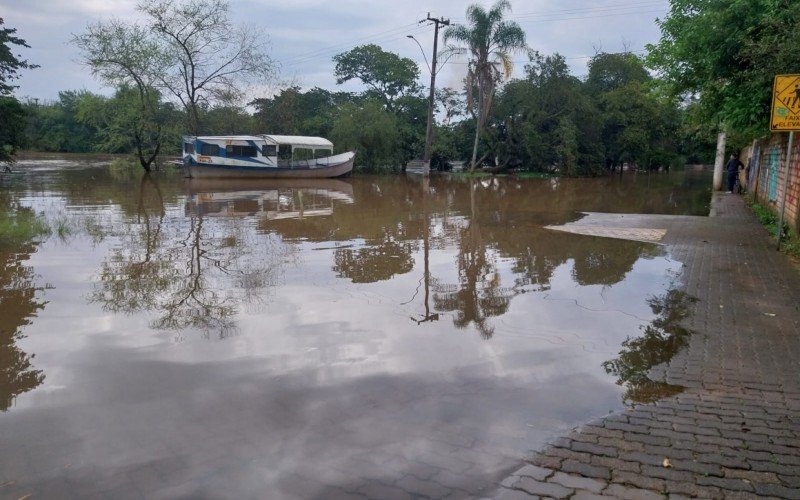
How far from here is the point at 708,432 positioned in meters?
4.00

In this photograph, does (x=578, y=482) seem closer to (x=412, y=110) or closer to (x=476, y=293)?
(x=476, y=293)

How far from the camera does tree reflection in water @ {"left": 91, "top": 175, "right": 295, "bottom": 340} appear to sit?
23.6 feet

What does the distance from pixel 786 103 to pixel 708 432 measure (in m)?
7.64

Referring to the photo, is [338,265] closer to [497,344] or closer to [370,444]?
[497,344]

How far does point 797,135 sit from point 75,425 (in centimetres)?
1614

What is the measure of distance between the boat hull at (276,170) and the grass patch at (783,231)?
2352 centimetres

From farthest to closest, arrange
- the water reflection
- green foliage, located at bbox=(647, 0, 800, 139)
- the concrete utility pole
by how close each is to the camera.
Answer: the concrete utility pole, the water reflection, green foliage, located at bbox=(647, 0, 800, 139)

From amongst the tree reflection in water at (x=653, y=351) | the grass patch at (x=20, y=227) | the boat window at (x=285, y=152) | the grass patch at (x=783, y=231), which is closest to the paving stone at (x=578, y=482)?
the tree reflection in water at (x=653, y=351)

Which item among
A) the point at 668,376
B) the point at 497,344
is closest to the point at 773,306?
the point at 668,376

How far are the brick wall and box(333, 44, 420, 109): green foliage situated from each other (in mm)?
34821

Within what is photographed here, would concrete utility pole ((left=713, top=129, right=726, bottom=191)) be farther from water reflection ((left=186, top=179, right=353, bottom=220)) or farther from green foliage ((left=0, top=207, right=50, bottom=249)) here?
green foliage ((left=0, top=207, right=50, bottom=249))

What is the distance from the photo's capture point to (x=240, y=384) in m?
5.01

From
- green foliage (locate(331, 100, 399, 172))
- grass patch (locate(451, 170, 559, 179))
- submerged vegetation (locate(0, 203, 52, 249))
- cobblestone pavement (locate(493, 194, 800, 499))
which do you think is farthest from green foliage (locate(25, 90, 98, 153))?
cobblestone pavement (locate(493, 194, 800, 499))

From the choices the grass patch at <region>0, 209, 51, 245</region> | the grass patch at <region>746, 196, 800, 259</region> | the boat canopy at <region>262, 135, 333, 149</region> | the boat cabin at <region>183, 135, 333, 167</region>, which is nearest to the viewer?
the grass patch at <region>746, 196, 800, 259</region>
